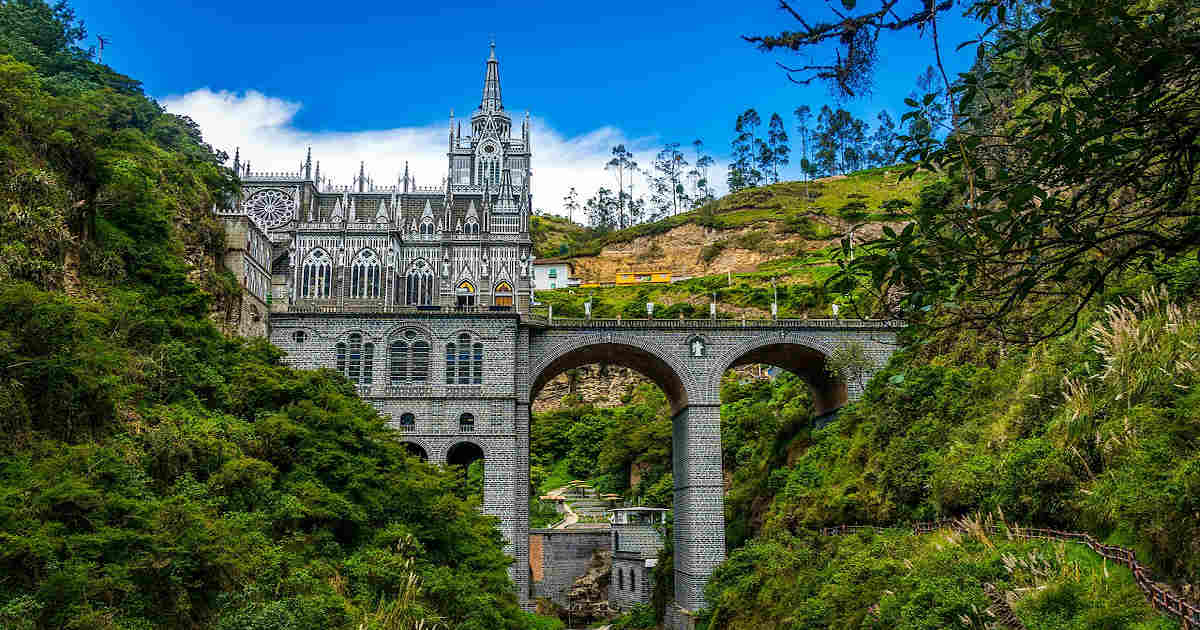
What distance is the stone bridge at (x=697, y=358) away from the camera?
123 ft

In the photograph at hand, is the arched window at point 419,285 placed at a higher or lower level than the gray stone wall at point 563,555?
higher

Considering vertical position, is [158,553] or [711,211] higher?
[711,211]

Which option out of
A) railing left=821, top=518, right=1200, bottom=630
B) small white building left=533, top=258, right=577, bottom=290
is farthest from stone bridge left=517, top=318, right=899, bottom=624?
small white building left=533, top=258, right=577, bottom=290

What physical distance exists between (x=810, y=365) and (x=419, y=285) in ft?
82.9

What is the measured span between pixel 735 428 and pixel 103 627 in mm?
41581

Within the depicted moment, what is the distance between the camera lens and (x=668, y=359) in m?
38.9

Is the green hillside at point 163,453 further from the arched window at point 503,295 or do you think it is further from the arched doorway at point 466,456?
the arched window at point 503,295

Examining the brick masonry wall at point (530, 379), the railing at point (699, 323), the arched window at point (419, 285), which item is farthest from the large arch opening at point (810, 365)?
the arched window at point (419, 285)

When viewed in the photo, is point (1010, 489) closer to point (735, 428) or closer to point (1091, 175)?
point (1091, 175)

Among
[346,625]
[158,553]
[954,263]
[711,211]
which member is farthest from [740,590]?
[711,211]

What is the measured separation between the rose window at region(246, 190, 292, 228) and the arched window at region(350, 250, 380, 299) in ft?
21.9

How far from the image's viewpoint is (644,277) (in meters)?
88.0

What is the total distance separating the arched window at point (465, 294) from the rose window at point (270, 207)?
1144 centimetres

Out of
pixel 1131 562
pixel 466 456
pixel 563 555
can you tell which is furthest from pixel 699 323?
pixel 1131 562
